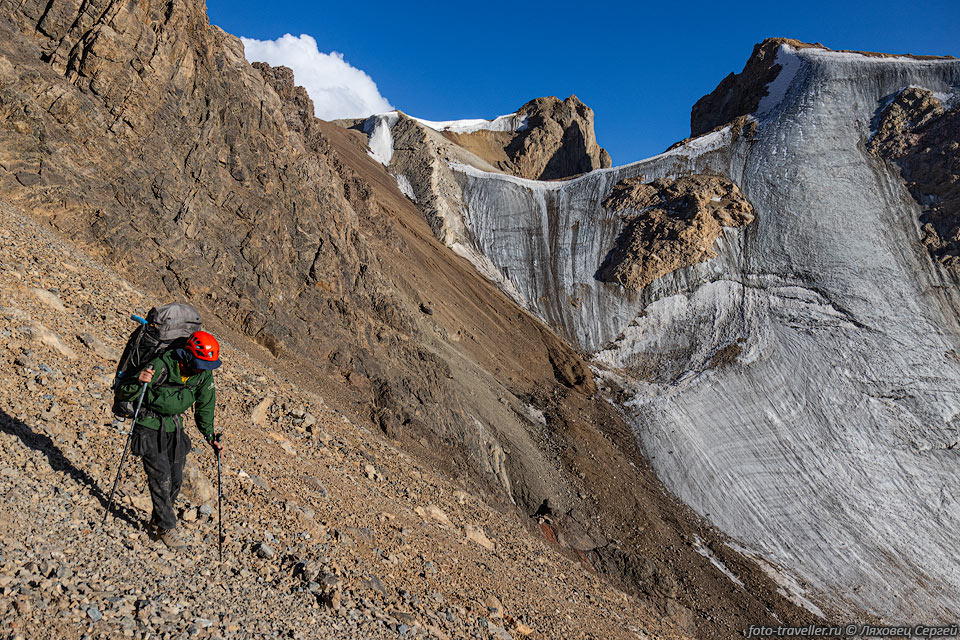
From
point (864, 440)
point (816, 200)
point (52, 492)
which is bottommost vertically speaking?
point (52, 492)

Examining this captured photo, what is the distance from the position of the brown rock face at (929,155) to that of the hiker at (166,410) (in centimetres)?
3822

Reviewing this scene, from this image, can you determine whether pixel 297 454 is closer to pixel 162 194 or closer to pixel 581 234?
pixel 162 194

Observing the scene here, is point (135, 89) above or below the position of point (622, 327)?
below

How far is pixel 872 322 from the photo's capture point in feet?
92.8

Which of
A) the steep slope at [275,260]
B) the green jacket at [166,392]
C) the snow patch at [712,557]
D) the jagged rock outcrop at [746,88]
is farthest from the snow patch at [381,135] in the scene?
the green jacket at [166,392]

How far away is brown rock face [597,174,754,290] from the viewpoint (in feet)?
115

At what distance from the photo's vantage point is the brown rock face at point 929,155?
1265 inches

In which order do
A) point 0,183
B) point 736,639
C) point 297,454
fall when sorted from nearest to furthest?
point 297,454
point 0,183
point 736,639

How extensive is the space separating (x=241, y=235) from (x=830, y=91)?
153 ft

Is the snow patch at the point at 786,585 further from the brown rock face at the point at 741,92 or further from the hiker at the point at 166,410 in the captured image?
the brown rock face at the point at 741,92

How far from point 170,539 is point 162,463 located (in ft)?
2.25

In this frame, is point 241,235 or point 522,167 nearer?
point 241,235

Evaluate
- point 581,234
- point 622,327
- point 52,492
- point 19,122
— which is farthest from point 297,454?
point 581,234

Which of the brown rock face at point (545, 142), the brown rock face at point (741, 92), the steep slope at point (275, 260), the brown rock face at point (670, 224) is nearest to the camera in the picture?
the steep slope at point (275, 260)
